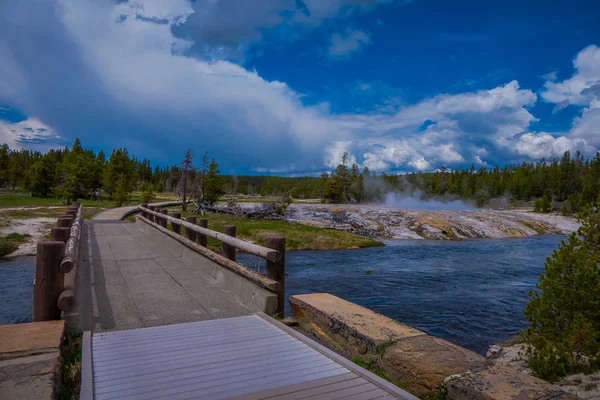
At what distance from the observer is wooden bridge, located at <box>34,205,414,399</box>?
3.57 meters

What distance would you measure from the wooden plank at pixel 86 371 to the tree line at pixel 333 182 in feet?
91.7

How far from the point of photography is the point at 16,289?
500 inches

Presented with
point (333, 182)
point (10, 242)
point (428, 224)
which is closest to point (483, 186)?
point (333, 182)

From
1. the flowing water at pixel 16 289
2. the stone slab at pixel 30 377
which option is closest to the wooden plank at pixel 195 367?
the stone slab at pixel 30 377

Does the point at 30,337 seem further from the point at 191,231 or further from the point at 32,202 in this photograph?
the point at 32,202

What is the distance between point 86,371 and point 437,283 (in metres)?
13.5

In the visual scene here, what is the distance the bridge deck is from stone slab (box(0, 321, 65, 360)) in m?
0.60

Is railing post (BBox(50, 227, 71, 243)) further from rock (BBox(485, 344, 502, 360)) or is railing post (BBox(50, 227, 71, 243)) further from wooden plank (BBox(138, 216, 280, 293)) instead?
rock (BBox(485, 344, 502, 360))

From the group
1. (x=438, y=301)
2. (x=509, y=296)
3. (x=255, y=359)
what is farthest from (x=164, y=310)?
(x=509, y=296)

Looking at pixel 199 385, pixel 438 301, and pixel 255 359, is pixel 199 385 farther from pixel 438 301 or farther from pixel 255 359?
Result: pixel 438 301

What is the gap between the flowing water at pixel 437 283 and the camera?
408 inches

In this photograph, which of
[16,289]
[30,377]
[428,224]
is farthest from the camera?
[428,224]

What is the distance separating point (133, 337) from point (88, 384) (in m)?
1.30

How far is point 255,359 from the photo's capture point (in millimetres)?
4199
